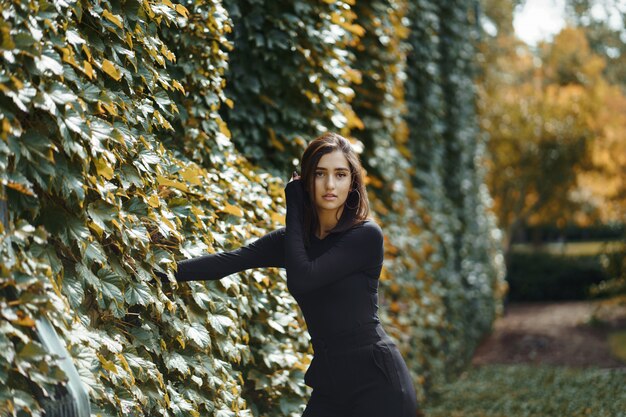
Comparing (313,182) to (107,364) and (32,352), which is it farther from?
(32,352)

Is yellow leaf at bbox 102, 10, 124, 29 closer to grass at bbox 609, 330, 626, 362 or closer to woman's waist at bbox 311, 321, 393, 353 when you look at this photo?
woman's waist at bbox 311, 321, 393, 353

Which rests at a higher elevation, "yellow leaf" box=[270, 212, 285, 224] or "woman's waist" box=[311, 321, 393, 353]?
"yellow leaf" box=[270, 212, 285, 224]

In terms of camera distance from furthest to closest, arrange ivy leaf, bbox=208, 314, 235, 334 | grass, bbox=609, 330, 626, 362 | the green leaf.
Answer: grass, bbox=609, 330, 626, 362 → ivy leaf, bbox=208, 314, 235, 334 → the green leaf

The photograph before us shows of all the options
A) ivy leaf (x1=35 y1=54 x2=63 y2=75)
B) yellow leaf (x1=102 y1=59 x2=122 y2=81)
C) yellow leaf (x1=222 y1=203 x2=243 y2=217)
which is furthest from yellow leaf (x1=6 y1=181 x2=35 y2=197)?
yellow leaf (x1=222 y1=203 x2=243 y2=217)

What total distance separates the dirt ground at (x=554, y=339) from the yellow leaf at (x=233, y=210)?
7.25m

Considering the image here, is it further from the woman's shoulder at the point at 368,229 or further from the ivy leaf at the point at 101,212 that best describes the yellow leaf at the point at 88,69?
the woman's shoulder at the point at 368,229

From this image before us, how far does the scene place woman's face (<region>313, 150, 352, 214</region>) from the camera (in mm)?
3309

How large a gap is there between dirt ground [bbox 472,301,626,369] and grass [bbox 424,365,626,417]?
206 cm

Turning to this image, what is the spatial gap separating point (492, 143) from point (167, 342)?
641 inches

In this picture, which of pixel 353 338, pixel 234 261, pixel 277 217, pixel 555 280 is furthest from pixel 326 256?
pixel 555 280

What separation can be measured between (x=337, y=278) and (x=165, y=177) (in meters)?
0.88

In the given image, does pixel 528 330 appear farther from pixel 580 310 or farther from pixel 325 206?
pixel 325 206

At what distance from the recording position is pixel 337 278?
10.2 feet

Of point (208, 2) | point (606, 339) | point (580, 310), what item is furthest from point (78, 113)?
point (580, 310)
